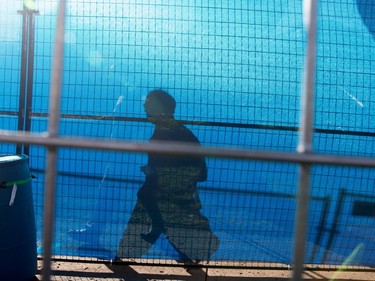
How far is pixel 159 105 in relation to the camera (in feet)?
11.4

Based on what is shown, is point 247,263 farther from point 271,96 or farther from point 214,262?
point 271,96

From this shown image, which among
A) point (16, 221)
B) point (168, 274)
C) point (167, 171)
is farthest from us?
point (168, 274)

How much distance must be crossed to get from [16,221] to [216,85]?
1652 mm

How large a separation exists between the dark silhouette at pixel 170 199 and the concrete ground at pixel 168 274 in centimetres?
21

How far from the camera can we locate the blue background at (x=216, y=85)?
3445mm

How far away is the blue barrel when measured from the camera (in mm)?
3137

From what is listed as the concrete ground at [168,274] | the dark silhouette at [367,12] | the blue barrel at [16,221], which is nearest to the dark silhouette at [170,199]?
the concrete ground at [168,274]

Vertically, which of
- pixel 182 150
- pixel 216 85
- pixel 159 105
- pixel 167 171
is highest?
pixel 216 85

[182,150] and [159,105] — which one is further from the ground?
[159,105]

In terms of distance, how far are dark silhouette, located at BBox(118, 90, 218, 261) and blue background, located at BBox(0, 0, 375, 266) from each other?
0.22 ft

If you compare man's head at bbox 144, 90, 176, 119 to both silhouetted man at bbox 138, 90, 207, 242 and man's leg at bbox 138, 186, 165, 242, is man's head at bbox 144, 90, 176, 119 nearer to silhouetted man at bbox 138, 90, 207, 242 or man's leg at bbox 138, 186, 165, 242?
silhouetted man at bbox 138, 90, 207, 242

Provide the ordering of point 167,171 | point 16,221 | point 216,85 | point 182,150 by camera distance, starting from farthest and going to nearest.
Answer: point 167,171
point 216,85
point 16,221
point 182,150

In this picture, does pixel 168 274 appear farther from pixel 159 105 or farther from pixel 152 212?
pixel 159 105

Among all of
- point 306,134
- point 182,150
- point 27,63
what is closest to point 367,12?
point 27,63
